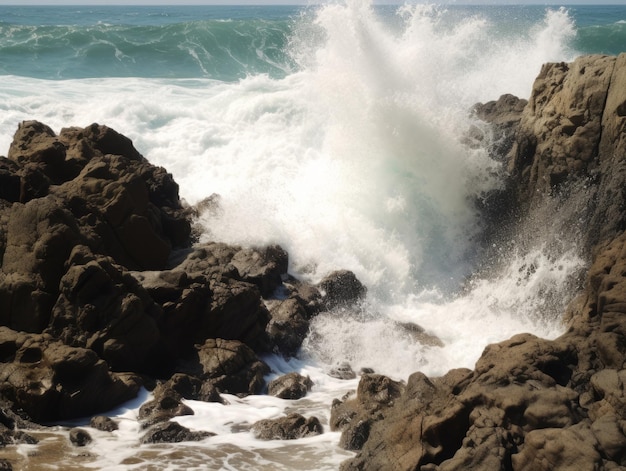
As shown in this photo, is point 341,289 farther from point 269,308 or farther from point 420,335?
point 420,335

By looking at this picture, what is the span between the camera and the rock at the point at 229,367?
1006cm

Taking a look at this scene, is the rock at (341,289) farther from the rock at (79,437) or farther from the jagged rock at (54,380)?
the rock at (79,437)

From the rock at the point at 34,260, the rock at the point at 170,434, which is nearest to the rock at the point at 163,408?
the rock at the point at 170,434

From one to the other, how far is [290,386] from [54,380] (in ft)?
9.22

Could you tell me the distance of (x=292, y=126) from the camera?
67.2 feet

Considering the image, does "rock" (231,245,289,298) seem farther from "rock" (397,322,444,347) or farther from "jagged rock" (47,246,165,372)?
"jagged rock" (47,246,165,372)

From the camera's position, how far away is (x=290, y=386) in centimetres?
1013

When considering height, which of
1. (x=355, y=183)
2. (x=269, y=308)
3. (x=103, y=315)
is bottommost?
(x=103, y=315)

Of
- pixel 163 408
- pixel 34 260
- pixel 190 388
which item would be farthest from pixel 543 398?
pixel 34 260

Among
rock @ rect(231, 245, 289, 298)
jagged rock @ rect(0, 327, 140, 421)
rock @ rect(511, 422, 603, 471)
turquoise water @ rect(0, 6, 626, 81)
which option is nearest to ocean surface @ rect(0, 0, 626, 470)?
jagged rock @ rect(0, 327, 140, 421)

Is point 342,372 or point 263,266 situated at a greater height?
point 263,266

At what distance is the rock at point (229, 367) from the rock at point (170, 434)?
1.44m

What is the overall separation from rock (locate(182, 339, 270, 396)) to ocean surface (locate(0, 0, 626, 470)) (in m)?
0.40

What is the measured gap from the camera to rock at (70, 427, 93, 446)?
26.5 ft
